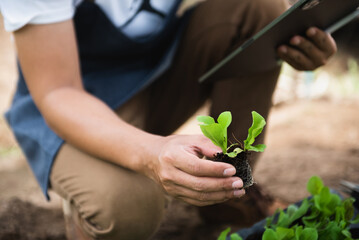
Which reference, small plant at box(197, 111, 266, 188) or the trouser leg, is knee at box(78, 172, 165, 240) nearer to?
the trouser leg

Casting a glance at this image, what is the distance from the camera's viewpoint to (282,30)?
100 cm

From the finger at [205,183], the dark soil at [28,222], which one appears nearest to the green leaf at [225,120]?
the finger at [205,183]

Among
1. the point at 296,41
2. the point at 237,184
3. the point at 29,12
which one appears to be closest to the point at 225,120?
the point at 237,184

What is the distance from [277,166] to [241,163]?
1.64 metres

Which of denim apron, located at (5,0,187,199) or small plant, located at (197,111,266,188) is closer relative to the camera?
small plant, located at (197,111,266,188)

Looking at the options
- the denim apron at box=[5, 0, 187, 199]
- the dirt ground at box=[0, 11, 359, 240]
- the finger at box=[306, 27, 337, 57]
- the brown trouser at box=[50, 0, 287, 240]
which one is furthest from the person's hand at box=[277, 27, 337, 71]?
the denim apron at box=[5, 0, 187, 199]

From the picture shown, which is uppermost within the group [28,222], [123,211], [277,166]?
[123,211]

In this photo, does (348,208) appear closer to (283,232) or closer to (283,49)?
(283,232)

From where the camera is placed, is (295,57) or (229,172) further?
(295,57)

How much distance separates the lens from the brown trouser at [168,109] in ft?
3.69

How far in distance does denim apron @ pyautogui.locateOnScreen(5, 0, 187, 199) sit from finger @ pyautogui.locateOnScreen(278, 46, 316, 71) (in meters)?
0.46

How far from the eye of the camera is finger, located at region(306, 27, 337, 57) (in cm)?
109

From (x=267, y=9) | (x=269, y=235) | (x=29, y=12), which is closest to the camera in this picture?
(x=269, y=235)

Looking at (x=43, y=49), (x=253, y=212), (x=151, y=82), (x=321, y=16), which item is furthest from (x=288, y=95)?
(x=43, y=49)
